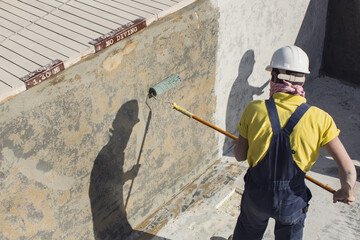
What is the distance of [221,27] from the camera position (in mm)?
4633

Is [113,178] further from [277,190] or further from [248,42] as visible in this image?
[248,42]

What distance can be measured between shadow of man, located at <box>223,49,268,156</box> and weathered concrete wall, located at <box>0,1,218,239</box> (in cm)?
43

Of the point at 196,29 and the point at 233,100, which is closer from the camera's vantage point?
the point at 196,29

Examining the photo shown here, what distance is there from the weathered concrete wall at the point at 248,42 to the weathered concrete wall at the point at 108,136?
8.4 inches

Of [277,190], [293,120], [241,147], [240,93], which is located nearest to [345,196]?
[277,190]

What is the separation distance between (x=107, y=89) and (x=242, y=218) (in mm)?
1625

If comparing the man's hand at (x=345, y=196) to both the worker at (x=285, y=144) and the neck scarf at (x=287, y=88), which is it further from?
the neck scarf at (x=287, y=88)

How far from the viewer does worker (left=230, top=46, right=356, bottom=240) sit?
305 centimetres

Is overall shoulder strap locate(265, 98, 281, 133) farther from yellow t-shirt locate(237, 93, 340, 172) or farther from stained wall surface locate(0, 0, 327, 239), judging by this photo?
Result: stained wall surface locate(0, 0, 327, 239)

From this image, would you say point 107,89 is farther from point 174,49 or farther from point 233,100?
point 233,100

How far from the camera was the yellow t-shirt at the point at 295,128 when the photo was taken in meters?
3.04

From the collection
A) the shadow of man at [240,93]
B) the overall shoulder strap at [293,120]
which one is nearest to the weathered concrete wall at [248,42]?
the shadow of man at [240,93]

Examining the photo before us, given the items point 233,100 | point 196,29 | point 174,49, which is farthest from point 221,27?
point 233,100

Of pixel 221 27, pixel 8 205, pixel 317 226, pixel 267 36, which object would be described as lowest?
pixel 317 226
